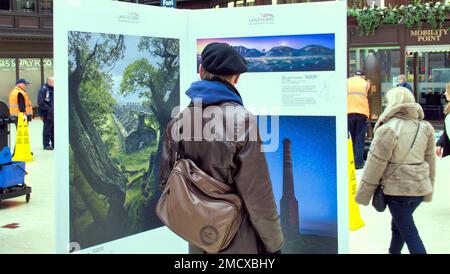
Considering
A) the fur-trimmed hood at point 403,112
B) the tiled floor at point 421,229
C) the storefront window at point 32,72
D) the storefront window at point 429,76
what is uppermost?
the storefront window at point 32,72

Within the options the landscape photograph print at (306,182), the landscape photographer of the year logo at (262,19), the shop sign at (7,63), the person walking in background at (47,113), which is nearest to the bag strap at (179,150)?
the landscape photograph print at (306,182)

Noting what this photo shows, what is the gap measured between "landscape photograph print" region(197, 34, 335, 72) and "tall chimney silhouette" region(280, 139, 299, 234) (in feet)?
1.89

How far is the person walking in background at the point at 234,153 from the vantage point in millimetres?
2986

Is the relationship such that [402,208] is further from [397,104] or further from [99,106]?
[99,106]

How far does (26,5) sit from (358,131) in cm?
1885

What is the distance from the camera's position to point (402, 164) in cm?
498

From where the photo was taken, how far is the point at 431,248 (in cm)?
611

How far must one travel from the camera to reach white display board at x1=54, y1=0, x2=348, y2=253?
13.3 ft

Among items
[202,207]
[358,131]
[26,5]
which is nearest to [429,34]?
[358,131]

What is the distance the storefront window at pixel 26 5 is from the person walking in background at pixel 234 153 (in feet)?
79.9

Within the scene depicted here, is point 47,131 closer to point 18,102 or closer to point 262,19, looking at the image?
point 18,102

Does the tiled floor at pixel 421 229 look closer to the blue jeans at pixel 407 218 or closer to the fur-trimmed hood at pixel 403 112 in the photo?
the blue jeans at pixel 407 218

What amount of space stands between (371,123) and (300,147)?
Answer: 398 inches

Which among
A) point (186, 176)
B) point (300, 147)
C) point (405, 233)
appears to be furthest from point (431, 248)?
point (186, 176)
